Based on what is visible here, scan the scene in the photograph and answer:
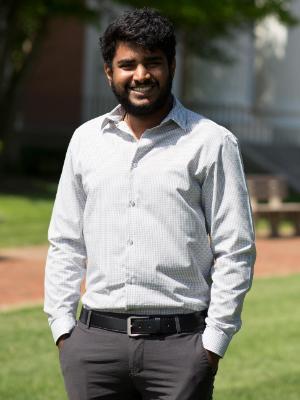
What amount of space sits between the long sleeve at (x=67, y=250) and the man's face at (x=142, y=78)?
0.97ft

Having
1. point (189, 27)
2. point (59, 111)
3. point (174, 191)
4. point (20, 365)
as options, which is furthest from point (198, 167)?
point (59, 111)

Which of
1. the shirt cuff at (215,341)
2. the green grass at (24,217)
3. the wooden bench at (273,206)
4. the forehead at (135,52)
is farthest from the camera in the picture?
the wooden bench at (273,206)

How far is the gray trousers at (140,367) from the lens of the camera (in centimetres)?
396

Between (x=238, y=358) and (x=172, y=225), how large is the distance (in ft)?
16.7

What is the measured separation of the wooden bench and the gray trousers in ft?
50.9

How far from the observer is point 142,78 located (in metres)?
4.04

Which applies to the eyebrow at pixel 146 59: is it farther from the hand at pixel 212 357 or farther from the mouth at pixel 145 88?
the hand at pixel 212 357

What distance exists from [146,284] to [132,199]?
31cm

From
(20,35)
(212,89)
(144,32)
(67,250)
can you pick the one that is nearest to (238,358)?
(67,250)

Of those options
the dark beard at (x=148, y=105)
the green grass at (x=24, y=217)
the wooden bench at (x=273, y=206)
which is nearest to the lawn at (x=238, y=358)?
the dark beard at (x=148, y=105)

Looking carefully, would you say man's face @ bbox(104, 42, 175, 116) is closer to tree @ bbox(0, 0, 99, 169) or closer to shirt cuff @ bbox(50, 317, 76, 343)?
shirt cuff @ bbox(50, 317, 76, 343)

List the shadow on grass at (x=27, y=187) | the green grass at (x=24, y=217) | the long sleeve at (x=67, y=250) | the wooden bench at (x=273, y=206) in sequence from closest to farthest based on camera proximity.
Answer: the long sleeve at (x=67, y=250) → the green grass at (x=24, y=217) → the wooden bench at (x=273, y=206) → the shadow on grass at (x=27, y=187)

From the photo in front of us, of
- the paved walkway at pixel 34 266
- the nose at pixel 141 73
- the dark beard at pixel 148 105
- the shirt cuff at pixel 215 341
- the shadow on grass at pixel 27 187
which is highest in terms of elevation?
the nose at pixel 141 73

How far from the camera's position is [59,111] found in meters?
36.4
